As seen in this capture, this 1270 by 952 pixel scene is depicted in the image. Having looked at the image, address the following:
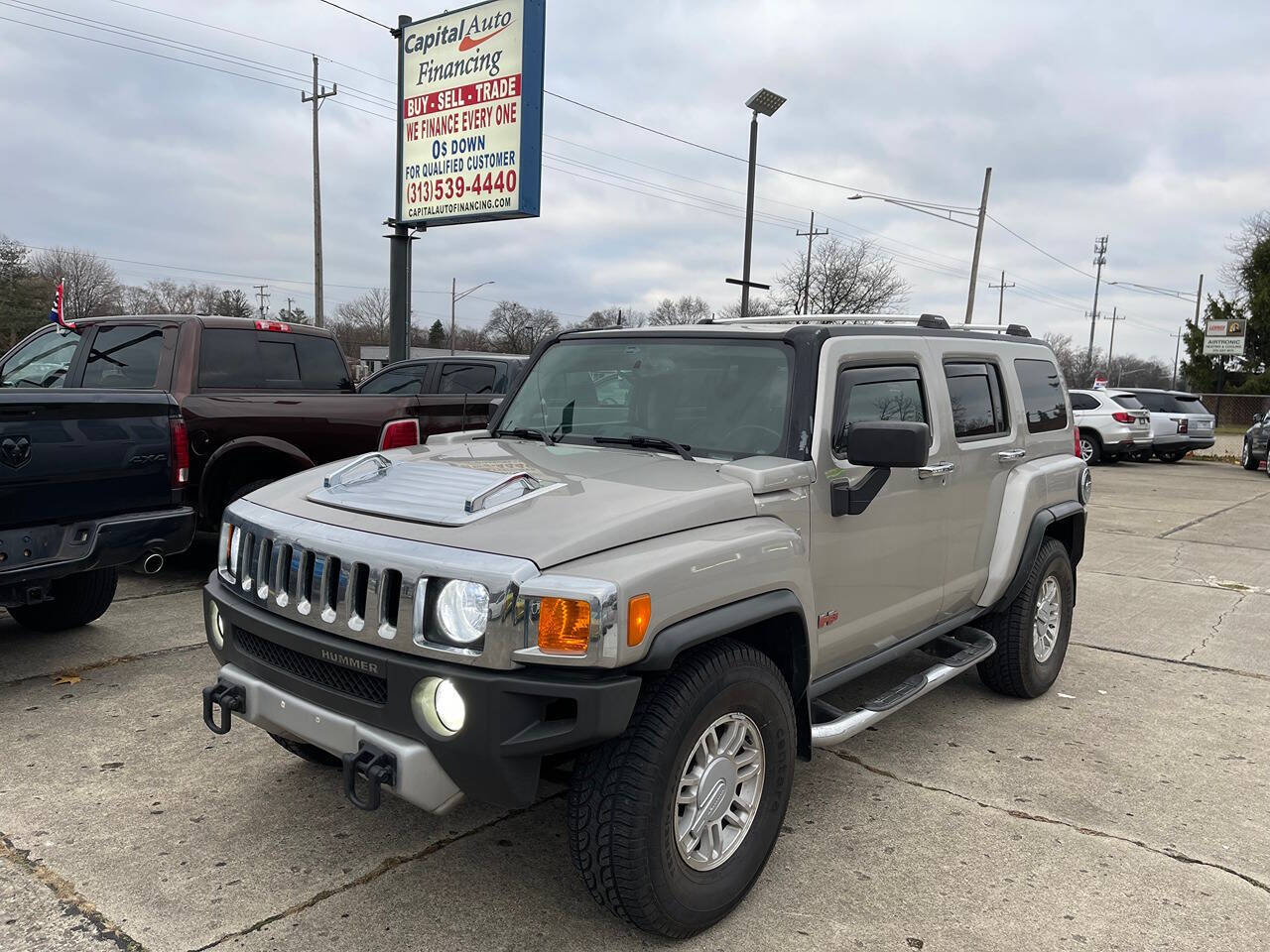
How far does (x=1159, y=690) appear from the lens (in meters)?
5.20

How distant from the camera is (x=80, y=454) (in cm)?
442

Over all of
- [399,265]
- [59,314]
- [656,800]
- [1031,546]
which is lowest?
[656,800]

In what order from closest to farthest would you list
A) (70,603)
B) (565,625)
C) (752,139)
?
(565,625) < (70,603) < (752,139)

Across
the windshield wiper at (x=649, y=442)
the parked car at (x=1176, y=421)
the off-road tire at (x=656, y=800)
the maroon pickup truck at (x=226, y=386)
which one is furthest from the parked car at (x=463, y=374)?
the parked car at (x=1176, y=421)

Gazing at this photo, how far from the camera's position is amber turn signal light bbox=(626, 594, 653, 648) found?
7.97 feet

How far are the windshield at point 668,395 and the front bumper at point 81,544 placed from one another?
193 cm

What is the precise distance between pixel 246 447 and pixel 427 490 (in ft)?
13.7

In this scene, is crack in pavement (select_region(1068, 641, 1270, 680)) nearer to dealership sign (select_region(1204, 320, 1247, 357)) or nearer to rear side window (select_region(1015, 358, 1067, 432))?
rear side window (select_region(1015, 358, 1067, 432))

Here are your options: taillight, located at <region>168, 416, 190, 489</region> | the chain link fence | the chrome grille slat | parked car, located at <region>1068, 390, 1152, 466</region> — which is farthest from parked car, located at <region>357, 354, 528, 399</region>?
the chain link fence

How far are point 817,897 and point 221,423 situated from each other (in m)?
5.09

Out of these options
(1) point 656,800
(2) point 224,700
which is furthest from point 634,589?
(2) point 224,700

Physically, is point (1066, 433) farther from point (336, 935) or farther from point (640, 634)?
point (336, 935)

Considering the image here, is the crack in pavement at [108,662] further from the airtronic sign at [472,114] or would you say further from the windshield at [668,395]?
the airtronic sign at [472,114]

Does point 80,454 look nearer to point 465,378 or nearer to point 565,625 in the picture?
point 565,625
